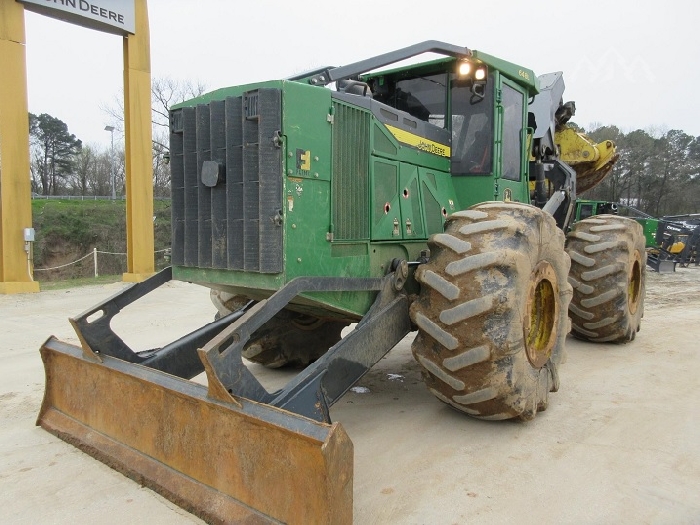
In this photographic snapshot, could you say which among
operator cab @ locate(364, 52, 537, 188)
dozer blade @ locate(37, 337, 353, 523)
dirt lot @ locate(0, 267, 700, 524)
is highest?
operator cab @ locate(364, 52, 537, 188)

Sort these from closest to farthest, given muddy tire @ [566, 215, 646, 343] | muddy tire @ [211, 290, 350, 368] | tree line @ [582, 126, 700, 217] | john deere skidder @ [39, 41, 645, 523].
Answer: john deere skidder @ [39, 41, 645, 523] → muddy tire @ [211, 290, 350, 368] → muddy tire @ [566, 215, 646, 343] → tree line @ [582, 126, 700, 217]

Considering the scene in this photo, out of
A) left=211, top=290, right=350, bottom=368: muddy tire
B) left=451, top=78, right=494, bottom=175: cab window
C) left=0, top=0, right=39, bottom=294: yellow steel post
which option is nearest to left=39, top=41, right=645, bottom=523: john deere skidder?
left=451, top=78, right=494, bottom=175: cab window

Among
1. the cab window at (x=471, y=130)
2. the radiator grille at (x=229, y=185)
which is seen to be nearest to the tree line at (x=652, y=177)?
the cab window at (x=471, y=130)

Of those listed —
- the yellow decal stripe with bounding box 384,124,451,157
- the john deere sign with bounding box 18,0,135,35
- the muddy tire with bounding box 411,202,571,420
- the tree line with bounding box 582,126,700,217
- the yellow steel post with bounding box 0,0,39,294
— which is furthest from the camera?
the tree line with bounding box 582,126,700,217

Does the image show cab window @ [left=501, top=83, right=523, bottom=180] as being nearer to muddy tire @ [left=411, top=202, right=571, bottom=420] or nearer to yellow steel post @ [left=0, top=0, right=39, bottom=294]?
muddy tire @ [left=411, top=202, right=571, bottom=420]

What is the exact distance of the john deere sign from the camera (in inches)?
476

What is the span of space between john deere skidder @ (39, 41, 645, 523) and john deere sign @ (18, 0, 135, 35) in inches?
419

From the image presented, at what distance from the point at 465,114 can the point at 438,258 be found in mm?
1844

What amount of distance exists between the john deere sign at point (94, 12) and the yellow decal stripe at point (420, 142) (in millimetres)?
11036

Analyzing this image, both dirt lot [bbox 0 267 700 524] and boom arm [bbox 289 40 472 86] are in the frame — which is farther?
boom arm [bbox 289 40 472 86]

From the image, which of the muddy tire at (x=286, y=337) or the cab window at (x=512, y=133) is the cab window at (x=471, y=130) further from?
the muddy tire at (x=286, y=337)

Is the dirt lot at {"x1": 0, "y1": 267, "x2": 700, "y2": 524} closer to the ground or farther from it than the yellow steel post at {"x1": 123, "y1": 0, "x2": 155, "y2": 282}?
closer to the ground

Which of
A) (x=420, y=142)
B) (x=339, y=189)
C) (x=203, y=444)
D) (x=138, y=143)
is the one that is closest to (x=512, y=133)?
(x=420, y=142)

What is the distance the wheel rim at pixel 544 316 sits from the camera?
4.02m
